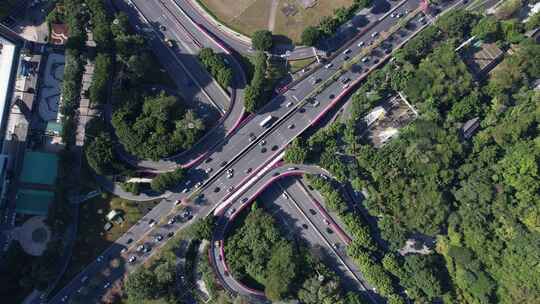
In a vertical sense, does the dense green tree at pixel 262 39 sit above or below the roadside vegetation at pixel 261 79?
above

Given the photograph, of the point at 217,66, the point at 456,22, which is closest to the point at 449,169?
the point at 456,22

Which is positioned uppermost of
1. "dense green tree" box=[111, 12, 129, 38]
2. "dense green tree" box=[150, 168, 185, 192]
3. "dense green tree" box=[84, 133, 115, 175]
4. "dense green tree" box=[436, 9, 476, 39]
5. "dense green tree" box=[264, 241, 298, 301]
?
"dense green tree" box=[111, 12, 129, 38]

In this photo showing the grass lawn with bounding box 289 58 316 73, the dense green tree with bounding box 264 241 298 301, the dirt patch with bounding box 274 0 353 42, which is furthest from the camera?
the dirt patch with bounding box 274 0 353 42

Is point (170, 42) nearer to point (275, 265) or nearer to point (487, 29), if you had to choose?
point (275, 265)

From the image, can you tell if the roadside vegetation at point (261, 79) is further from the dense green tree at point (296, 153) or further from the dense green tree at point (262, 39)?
the dense green tree at point (296, 153)

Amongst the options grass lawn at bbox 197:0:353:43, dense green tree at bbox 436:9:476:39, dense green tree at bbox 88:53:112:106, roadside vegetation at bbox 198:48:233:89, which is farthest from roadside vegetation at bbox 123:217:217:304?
dense green tree at bbox 436:9:476:39

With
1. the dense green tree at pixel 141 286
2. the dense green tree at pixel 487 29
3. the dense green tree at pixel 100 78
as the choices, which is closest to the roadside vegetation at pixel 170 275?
the dense green tree at pixel 141 286

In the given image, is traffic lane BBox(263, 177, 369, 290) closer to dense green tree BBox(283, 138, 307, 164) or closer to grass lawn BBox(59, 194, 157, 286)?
dense green tree BBox(283, 138, 307, 164)

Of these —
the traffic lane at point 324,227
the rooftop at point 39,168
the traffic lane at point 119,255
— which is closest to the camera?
the traffic lane at point 119,255
